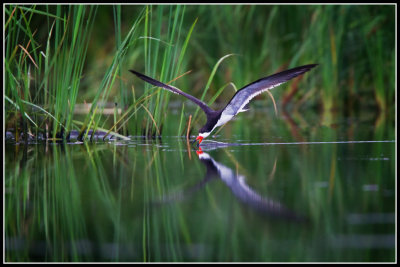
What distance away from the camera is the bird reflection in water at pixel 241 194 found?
2961mm

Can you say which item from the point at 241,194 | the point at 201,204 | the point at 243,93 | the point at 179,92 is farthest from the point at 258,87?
the point at 201,204

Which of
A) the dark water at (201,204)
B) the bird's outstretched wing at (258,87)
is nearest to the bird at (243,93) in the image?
the bird's outstretched wing at (258,87)

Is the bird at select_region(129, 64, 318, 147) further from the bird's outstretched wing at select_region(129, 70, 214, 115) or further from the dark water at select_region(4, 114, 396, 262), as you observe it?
the dark water at select_region(4, 114, 396, 262)

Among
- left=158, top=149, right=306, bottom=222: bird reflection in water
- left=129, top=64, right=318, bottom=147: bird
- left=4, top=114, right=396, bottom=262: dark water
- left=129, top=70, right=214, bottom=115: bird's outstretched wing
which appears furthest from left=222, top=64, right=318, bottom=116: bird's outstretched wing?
left=158, top=149, right=306, bottom=222: bird reflection in water

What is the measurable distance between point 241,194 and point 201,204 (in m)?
0.32

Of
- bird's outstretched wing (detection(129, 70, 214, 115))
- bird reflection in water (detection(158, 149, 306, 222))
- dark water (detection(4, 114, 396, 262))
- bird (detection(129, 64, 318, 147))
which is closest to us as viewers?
dark water (detection(4, 114, 396, 262))

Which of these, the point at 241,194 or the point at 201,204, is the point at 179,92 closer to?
the point at 241,194

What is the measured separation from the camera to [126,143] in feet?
19.4

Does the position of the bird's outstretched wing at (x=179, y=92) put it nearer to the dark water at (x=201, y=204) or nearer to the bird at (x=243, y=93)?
the bird at (x=243, y=93)

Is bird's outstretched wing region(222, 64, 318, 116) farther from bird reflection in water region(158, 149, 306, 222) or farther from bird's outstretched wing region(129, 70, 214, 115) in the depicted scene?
bird reflection in water region(158, 149, 306, 222)

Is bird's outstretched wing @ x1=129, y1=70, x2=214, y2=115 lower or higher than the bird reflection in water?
higher

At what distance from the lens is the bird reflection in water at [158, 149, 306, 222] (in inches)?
117

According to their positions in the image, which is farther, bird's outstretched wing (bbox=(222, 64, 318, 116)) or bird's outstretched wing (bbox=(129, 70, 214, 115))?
bird's outstretched wing (bbox=(129, 70, 214, 115))

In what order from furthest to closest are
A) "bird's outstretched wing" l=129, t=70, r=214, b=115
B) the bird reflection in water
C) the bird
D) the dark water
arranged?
"bird's outstretched wing" l=129, t=70, r=214, b=115 → the bird → the bird reflection in water → the dark water
